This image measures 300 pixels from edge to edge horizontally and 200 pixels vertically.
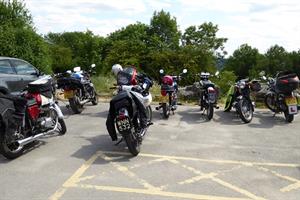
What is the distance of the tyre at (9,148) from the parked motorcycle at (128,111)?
1477 millimetres

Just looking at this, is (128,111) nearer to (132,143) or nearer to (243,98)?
(132,143)

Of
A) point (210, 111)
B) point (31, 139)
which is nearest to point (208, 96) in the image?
point (210, 111)

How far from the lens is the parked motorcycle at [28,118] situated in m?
6.28

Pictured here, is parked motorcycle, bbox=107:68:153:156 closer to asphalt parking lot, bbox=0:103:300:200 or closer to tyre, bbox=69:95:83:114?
asphalt parking lot, bbox=0:103:300:200

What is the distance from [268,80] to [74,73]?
16.9 feet

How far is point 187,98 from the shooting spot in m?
13.7

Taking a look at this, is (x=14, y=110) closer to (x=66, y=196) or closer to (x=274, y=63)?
(x=66, y=196)

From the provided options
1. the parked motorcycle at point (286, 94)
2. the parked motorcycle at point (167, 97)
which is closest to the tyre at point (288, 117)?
the parked motorcycle at point (286, 94)

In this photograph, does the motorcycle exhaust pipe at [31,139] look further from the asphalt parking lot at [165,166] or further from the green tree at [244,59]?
the green tree at [244,59]

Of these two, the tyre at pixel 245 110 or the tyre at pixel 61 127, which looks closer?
the tyre at pixel 61 127

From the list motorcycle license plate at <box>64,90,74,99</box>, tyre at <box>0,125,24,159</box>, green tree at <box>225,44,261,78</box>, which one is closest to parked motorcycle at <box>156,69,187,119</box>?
motorcycle license plate at <box>64,90,74,99</box>

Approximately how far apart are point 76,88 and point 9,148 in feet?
14.5

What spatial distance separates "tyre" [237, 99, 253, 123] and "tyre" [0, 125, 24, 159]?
5.19 m

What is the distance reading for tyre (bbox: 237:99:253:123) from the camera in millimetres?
9797
